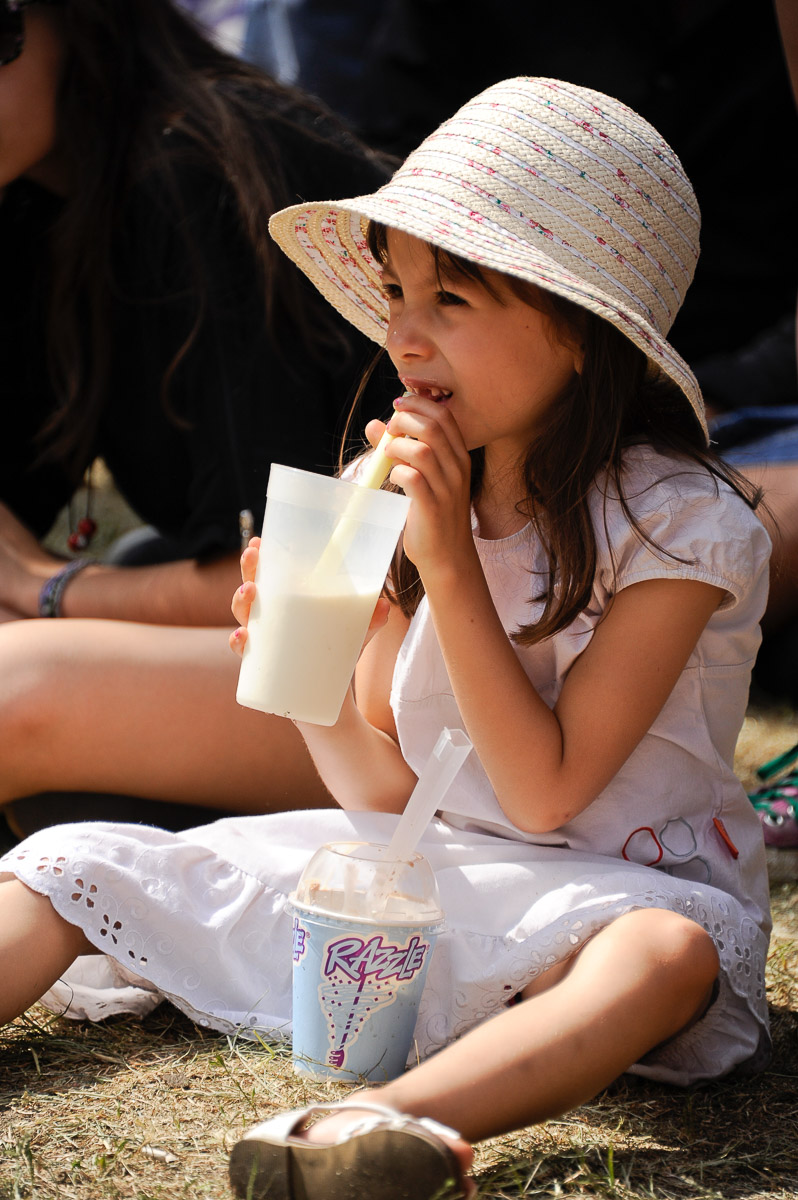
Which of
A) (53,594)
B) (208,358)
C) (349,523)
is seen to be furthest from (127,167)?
(349,523)

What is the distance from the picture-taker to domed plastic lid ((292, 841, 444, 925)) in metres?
1.34

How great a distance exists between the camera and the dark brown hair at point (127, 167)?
7.01 ft

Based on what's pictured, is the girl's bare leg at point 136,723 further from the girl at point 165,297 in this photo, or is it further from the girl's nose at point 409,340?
the girl's nose at point 409,340

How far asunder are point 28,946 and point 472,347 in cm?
81

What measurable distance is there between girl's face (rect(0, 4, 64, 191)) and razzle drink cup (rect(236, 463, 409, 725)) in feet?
3.64

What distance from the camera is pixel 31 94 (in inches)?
84.7

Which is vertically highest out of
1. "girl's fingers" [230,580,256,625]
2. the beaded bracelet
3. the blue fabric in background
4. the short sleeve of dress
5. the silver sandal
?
the short sleeve of dress

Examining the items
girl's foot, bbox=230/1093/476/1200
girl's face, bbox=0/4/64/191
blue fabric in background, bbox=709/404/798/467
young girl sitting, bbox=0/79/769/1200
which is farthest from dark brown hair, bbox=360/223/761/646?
blue fabric in background, bbox=709/404/798/467

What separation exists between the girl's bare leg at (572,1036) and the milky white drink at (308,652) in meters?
0.37

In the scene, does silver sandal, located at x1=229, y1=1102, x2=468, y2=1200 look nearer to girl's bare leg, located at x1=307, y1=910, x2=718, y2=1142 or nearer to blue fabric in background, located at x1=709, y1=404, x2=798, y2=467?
girl's bare leg, located at x1=307, y1=910, x2=718, y2=1142

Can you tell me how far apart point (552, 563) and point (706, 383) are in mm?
2145

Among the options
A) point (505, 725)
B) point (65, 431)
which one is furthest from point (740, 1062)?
point (65, 431)

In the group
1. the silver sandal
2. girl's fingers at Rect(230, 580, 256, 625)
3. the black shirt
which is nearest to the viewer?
the silver sandal

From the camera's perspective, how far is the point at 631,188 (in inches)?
56.9
